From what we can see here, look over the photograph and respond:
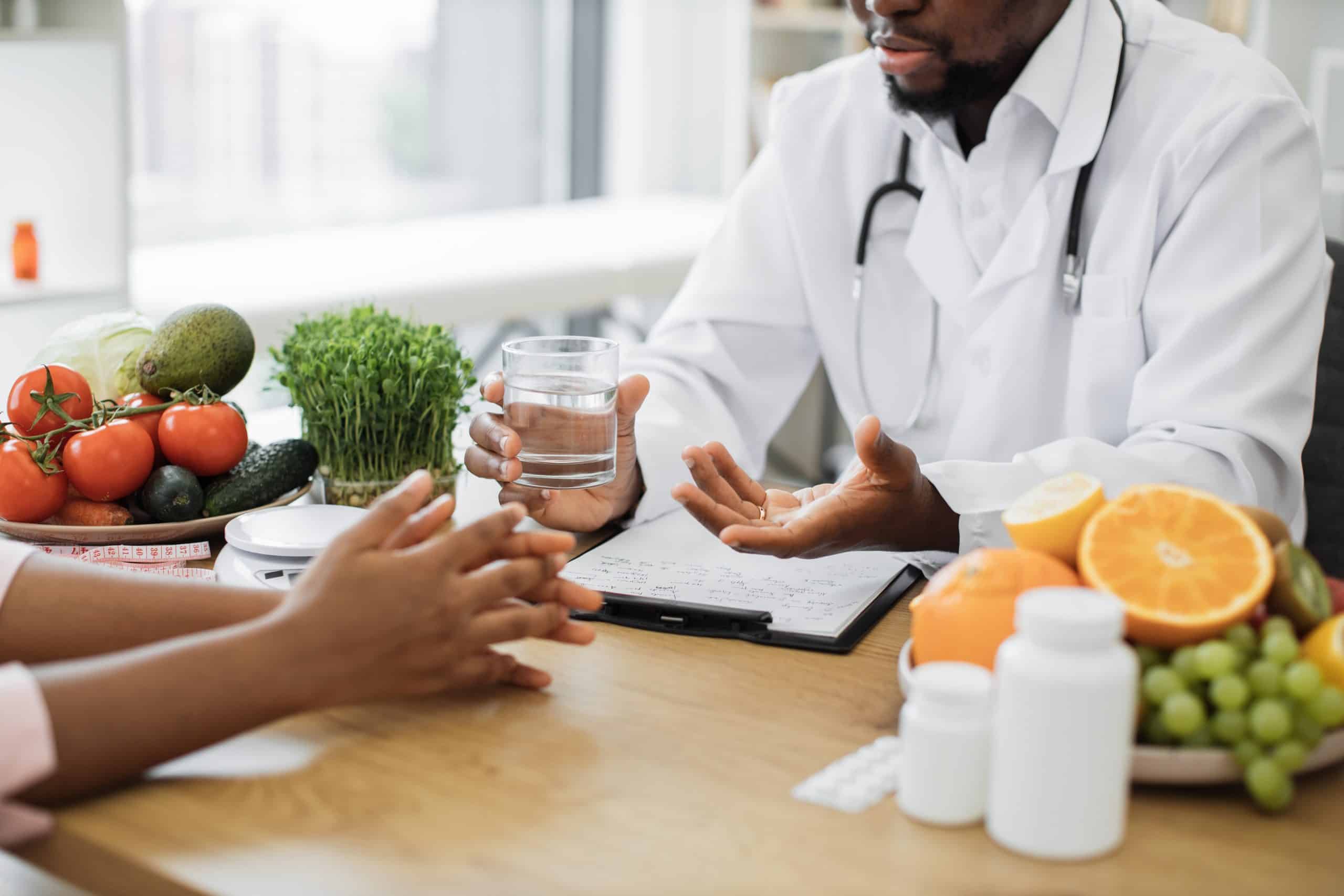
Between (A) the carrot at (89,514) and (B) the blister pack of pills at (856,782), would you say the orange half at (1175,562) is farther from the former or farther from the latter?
(A) the carrot at (89,514)

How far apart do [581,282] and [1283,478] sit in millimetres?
1880

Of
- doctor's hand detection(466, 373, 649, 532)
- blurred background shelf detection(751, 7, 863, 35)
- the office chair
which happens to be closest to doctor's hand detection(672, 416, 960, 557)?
doctor's hand detection(466, 373, 649, 532)

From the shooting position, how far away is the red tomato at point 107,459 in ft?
3.96

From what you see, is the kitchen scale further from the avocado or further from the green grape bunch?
the green grape bunch

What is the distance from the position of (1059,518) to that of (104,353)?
3.28ft

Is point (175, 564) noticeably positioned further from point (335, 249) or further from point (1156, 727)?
point (335, 249)

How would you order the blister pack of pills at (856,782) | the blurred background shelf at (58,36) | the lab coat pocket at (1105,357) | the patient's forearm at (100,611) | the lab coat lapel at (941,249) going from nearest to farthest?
1. the blister pack of pills at (856,782)
2. the patient's forearm at (100,611)
3. the lab coat pocket at (1105,357)
4. the lab coat lapel at (941,249)
5. the blurred background shelf at (58,36)

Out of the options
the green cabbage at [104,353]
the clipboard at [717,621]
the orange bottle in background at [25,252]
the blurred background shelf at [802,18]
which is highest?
the blurred background shelf at [802,18]

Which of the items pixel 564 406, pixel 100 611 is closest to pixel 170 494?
pixel 100 611

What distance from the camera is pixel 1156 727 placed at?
795 mm

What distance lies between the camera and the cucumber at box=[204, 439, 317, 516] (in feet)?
4.18

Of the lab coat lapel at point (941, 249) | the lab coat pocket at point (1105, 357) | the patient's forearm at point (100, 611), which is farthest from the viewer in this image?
the lab coat lapel at point (941, 249)

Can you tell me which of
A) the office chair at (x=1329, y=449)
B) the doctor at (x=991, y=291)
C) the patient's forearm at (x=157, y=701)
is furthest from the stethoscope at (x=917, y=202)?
the patient's forearm at (x=157, y=701)

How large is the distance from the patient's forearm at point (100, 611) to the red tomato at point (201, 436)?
10.6 inches
